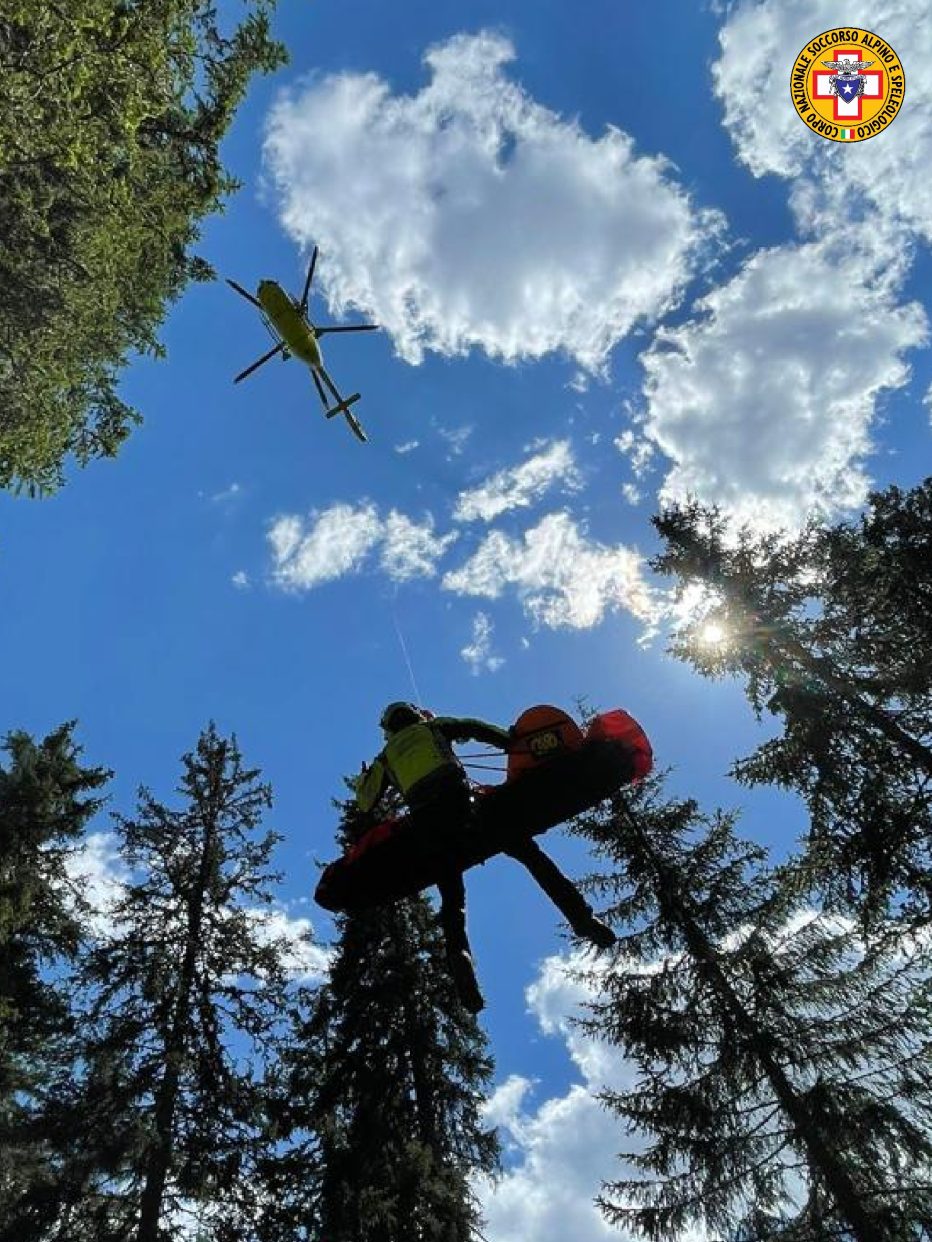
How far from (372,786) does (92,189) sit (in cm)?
711

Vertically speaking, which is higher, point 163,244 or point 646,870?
point 163,244

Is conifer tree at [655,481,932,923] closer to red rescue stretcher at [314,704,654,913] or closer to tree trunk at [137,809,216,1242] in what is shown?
red rescue stretcher at [314,704,654,913]

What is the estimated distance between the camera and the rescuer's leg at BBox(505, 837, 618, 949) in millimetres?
6500

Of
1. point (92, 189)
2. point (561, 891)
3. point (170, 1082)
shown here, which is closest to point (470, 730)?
point (561, 891)

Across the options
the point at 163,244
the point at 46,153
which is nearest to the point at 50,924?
the point at 163,244

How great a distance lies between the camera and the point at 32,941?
47.0 ft

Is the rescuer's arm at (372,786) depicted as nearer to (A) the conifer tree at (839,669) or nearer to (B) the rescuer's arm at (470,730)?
(B) the rescuer's arm at (470,730)

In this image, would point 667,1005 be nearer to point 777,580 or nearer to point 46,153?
point 777,580

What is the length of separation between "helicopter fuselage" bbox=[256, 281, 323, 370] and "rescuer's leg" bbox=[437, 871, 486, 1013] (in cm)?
902

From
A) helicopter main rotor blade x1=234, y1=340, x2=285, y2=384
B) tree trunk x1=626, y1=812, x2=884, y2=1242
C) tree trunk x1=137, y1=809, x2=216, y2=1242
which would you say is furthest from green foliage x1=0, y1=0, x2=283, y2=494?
tree trunk x1=626, y1=812, x2=884, y2=1242

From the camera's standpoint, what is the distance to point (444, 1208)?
11.0 m

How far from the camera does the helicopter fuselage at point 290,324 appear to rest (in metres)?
12.3

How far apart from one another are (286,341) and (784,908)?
12185mm

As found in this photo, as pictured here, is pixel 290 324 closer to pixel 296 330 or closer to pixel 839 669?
pixel 296 330
